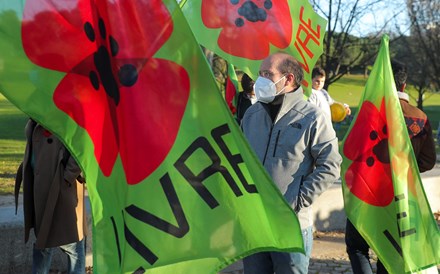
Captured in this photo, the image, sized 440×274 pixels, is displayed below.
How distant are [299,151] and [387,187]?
1001 millimetres

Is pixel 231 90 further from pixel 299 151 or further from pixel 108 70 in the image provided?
pixel 108 70

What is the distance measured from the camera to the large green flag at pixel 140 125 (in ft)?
9.23

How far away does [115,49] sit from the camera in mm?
2848

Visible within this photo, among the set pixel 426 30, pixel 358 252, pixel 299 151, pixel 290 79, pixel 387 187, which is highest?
pixel 426 30

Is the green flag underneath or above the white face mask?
underneath

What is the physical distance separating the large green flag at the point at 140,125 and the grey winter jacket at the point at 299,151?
0.81 meters

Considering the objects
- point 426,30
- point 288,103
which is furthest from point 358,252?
point 426,30

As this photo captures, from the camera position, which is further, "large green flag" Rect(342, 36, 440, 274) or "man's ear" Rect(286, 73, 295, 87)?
"large green flag" Rect(342, 36, 440, 274)

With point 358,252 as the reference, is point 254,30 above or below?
above

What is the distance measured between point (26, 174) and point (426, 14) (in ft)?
94.2

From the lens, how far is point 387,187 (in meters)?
4.42

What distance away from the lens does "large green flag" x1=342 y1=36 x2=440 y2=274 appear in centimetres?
430

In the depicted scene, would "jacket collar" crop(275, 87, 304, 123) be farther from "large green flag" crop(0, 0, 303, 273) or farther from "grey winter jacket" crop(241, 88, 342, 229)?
"large green flag" crop(0, 0, 303, 273)

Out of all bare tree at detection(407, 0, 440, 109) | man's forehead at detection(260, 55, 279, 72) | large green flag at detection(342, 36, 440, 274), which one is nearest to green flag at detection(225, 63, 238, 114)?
large green flag at detection(342, 36, 440, 274)
